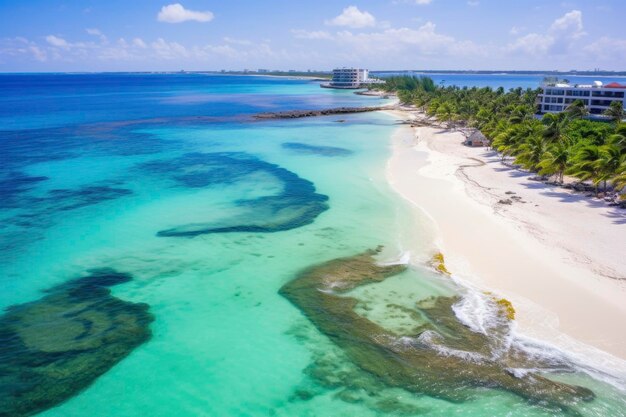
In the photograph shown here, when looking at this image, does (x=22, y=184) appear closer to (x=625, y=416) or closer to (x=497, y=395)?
(x=497, y=395)

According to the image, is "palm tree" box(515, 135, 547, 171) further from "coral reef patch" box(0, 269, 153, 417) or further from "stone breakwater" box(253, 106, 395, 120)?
"stone breakwater" box(253, 106, 395, 120)

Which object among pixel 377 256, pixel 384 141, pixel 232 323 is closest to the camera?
pixel 232 323

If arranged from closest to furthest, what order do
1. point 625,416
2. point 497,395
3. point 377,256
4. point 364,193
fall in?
point 625,416
point 497,395
point 377,256
point 364,193

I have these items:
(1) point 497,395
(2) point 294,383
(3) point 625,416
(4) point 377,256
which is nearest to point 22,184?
(4) point 377,256

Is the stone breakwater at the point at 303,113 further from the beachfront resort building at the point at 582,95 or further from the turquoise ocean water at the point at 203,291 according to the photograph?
the turquoise ocean water at the point at 203,291

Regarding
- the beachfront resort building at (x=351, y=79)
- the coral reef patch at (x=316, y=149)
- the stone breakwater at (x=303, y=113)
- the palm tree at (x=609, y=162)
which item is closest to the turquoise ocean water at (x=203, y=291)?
the coral reef patch at (x=316, y=149)

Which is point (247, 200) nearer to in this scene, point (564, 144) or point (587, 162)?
point (587, 162)
